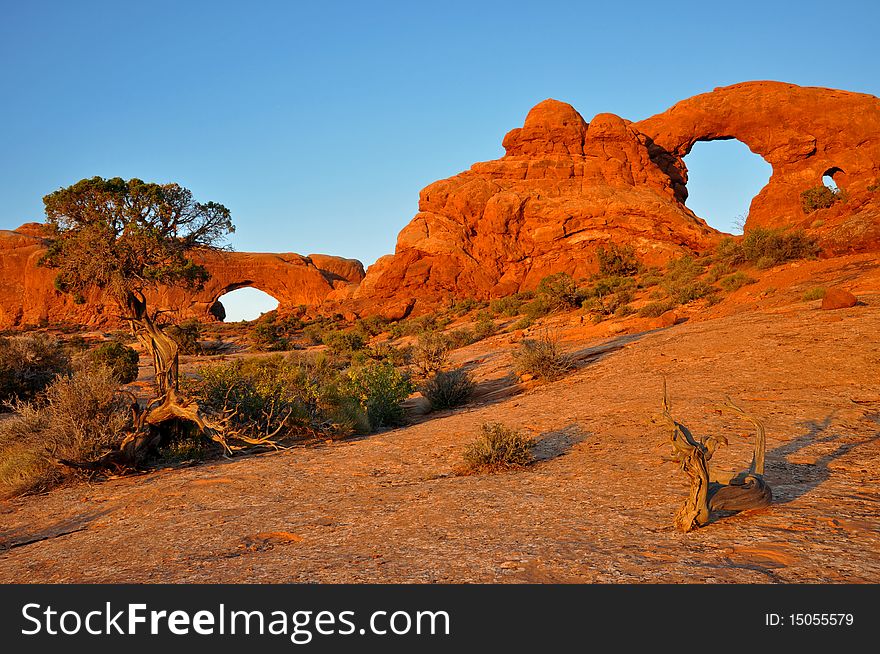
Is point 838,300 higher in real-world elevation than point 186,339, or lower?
lower

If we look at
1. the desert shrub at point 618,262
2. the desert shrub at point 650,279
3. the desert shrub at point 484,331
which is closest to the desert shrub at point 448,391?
the desert shrub at point 484,331

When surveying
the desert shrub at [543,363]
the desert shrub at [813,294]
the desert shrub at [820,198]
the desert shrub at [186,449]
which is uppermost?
the desert shrub at [820,198]

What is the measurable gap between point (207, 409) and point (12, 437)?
235cm

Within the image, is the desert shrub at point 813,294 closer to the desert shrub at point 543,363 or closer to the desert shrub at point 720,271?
the desert shrub at point 720,271

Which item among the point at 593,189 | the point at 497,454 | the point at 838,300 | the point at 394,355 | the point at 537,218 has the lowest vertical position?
the point at 497,454

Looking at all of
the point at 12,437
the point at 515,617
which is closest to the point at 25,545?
the point at 12,437

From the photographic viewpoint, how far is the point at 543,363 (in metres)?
11.8

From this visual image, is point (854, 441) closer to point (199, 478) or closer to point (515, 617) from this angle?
point (515, 617)

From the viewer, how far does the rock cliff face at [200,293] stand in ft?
146

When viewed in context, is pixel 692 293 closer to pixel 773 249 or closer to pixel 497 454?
pixel 773 249

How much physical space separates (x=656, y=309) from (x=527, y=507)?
50.0ft

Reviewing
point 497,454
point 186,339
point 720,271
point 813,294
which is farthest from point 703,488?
point 186,339

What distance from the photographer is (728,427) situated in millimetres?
6355

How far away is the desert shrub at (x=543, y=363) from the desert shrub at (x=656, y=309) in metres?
7.06
